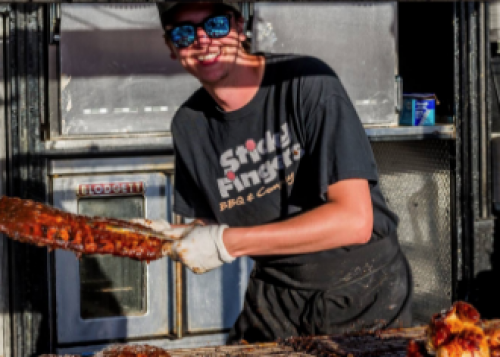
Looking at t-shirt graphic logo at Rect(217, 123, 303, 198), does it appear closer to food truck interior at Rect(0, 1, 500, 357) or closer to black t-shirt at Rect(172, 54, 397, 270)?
black t-shirt at Rect(172, 54, 397, 270)

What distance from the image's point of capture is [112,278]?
536cm

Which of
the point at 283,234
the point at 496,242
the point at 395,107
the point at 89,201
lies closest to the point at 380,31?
the point at 395,107

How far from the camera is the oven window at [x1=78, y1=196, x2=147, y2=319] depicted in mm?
5281

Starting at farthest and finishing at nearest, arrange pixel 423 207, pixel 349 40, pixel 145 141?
pixel 423 207 → pixel 349 40 → pixel 145 141

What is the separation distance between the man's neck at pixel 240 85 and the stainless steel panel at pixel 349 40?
2.01 meters

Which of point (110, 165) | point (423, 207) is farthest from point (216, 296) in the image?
point (423, 207)

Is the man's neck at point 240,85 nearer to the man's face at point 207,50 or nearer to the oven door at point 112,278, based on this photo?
the man's face at point 207,50

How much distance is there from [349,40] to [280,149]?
2.55m

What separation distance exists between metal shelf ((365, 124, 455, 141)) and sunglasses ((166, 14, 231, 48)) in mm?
2542

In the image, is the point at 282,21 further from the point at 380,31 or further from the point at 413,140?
the point at 413,140

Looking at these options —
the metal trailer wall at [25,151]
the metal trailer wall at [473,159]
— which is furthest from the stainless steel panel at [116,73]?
the metal trailer wall at [473,159]

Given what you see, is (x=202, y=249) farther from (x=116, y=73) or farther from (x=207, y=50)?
(x=116, y=73)

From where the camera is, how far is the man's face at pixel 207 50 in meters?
3.29

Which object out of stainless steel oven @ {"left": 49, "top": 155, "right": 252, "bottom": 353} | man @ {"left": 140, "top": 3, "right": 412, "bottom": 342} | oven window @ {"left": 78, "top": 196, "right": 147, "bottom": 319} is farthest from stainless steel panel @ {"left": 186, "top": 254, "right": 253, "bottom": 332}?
man @ {"left": 140, "top": 3, "right": 412, "bottom": 342}
